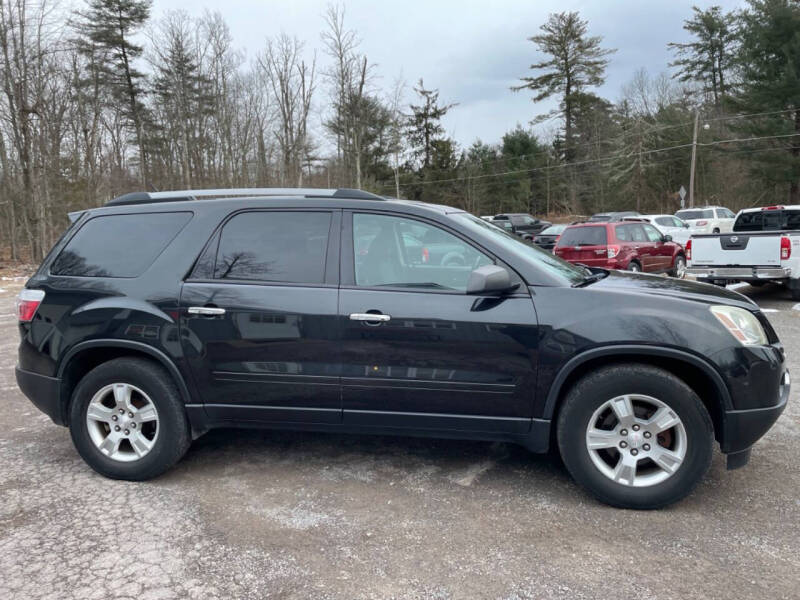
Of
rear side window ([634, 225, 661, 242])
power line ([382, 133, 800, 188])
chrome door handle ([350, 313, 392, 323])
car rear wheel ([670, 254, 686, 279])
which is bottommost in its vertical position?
car rear wheel ([670, 254, 686, 279])

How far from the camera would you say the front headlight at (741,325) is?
3098 mm

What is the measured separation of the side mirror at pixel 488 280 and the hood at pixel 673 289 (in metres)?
0.59

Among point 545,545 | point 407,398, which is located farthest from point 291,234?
point 545,545

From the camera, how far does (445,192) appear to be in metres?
48.9

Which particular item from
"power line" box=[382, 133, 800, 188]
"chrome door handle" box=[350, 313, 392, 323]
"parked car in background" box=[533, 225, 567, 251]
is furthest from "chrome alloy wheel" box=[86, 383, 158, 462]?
"power line" box=[382, 133, 800, 188]

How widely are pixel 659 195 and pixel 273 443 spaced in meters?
42.6

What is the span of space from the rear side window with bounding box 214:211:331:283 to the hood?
1.71 m

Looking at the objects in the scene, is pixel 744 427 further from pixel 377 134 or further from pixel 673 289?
pixel 377 134

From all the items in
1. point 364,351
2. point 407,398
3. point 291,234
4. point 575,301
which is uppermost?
point 291,234

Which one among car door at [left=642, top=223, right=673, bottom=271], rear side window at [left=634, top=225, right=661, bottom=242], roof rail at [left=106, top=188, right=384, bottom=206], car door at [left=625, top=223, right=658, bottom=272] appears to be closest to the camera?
roof rail at [left=106, top=188, right=384, bottom=206]

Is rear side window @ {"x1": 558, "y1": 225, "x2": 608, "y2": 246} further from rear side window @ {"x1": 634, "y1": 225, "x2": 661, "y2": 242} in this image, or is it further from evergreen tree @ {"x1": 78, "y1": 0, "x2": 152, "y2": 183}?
evergreen tree @ {"x1": 78, "y1": 0, "x2": 152, "y2": 183}

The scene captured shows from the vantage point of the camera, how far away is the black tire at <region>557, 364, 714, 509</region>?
3.05 m

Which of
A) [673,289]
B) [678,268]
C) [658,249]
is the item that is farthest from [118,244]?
[678,268]

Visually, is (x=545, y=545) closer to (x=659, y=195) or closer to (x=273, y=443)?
(x=273, y=443)
